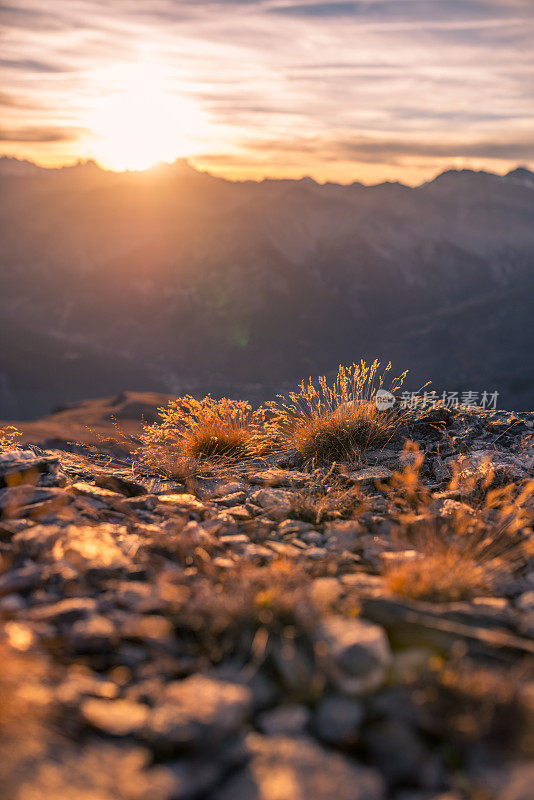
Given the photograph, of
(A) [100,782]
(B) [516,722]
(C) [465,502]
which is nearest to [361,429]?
(C) [465,502]

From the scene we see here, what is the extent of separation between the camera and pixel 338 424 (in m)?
7.11

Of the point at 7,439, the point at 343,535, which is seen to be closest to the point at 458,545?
the point at 343,535

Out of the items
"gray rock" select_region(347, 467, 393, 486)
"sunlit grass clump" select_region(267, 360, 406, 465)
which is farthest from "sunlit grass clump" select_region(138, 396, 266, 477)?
"gray rock" select_region(347, 467, 393, 486)

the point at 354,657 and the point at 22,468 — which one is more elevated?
the point at 354,657

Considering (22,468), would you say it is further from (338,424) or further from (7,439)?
(338,424)

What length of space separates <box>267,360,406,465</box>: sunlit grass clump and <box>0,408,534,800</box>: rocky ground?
275 cm

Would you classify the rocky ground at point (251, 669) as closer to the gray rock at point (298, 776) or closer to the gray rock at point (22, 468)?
the gray rock at point (298, 776)

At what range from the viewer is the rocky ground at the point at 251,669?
6.36 ft

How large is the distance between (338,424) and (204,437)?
158 centimetres

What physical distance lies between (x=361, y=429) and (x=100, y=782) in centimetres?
562

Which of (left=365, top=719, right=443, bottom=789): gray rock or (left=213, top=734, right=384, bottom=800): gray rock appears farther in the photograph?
(left=365, top=719, right=443, bottom=789): gray rock

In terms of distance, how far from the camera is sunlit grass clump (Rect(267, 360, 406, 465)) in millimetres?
6988

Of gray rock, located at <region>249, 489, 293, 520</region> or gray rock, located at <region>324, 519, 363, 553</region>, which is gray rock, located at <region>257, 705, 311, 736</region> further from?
gray rock, located at <region>249, 489, 293, 520</region>

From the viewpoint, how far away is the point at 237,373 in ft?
552
